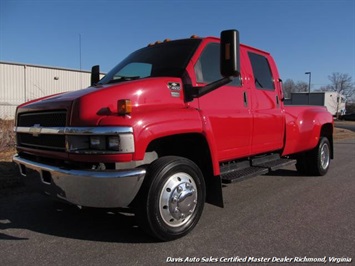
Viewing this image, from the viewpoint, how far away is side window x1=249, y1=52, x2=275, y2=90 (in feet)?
19.4

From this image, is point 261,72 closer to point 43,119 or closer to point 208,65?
point 208,65

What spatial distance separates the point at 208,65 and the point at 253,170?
5.40 feet

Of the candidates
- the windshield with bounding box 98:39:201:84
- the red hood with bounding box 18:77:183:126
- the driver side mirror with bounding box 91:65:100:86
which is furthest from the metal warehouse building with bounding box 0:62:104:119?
the red hood with bounding box 18:77:183:126

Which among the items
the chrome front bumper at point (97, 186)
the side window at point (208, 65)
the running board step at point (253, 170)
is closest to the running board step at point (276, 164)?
the running board step at point (253, 170)

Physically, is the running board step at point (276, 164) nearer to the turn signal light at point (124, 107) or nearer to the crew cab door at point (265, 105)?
the crew cab door at point (265, 105)

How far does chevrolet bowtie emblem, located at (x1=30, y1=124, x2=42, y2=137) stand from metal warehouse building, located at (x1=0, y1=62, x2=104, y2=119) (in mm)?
26480

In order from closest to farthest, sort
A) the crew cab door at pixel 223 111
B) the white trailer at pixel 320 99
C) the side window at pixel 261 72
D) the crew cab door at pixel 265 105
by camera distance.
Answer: the crew cab door at pixel 223 111
the crew cab door at pixel 265 105
the side window at pixel 261 72
the white trailer at pixel 320 99

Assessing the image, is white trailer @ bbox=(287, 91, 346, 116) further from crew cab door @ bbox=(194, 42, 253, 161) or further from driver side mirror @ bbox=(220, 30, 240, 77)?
driver side mirror @ bbox=(220, 30, 240, 77)

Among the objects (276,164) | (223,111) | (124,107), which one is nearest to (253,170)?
(276,164)

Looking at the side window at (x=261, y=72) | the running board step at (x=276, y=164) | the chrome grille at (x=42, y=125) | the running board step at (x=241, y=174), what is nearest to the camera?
the chrome grille at (x=42, y=125)

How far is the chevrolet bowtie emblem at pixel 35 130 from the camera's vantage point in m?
4.22

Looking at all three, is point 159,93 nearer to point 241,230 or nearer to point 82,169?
point 82,169

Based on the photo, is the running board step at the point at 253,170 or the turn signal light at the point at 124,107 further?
the running board step at the point at 253,170

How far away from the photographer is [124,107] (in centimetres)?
372
